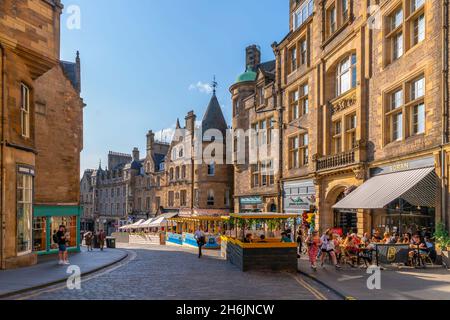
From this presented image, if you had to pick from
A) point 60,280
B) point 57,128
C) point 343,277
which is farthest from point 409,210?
point 57,128

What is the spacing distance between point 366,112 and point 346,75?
347 centimetres

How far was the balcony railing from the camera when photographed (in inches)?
915

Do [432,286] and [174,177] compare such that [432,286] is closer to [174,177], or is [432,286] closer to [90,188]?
[174,177]

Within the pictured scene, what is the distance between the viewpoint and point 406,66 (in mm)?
18859

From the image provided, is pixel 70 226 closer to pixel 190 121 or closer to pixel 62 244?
pixel 62 244

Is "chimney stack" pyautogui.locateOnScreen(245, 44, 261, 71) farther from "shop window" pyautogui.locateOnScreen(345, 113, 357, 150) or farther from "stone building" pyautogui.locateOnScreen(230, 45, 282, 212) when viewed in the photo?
"shop window" pyautogui.locateOnScreen(345, 113, 357, 150)

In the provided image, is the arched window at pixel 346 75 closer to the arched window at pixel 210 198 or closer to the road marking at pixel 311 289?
the road marking at pixel 311 289

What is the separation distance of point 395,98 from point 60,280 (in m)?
15.8

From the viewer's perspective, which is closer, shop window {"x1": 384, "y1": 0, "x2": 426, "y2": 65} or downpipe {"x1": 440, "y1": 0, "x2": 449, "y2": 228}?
downpipe {"x1": 440, "y1": 0, "x2": 449, "y2": 228}

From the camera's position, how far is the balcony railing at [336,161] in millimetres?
23237

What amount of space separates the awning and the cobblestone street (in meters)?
4.89

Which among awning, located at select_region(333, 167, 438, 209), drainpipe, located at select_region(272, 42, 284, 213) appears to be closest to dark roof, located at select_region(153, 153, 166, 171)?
drainpipe, located at select_region(272, 42, 284, 213)

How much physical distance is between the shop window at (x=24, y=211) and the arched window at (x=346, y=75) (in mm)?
16656

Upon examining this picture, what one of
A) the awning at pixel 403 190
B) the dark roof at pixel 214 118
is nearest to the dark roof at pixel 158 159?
the dark roof at pixel 214 118
